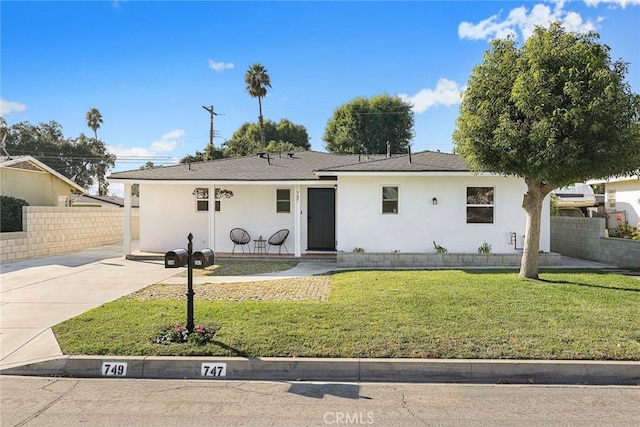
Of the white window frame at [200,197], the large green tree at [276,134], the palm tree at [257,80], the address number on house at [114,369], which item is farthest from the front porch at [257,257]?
the large green tree at [276,134]

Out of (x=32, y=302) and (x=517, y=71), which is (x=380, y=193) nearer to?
(x=517, y=71)

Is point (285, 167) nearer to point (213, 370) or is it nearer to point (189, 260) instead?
point (189, 260)

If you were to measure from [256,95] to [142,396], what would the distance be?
3586cm

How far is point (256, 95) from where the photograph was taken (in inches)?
1475

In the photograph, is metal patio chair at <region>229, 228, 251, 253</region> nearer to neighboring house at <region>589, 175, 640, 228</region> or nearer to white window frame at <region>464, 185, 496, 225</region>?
white window frame at <region>464, 185, 496, 225</region>

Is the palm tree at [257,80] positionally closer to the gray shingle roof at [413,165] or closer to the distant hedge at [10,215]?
the distant hedge at [10,215]

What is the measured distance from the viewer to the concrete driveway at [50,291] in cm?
538

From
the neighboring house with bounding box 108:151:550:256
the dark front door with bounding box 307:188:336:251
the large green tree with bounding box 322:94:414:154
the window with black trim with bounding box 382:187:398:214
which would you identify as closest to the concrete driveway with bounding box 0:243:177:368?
the neighboring house with bounding box 108:151:550:256

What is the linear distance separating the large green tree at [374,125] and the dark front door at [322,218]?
23.3m

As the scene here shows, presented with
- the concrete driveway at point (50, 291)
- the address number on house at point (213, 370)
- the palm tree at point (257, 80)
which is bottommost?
the address number on house at point (213, 370)

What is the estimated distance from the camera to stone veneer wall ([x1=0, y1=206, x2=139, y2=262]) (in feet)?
44.0

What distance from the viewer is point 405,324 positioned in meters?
5.78

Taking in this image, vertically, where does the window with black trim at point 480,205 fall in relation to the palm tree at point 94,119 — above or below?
below

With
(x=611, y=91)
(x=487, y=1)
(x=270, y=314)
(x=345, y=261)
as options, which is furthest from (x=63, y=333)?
(x=487, y=1)
